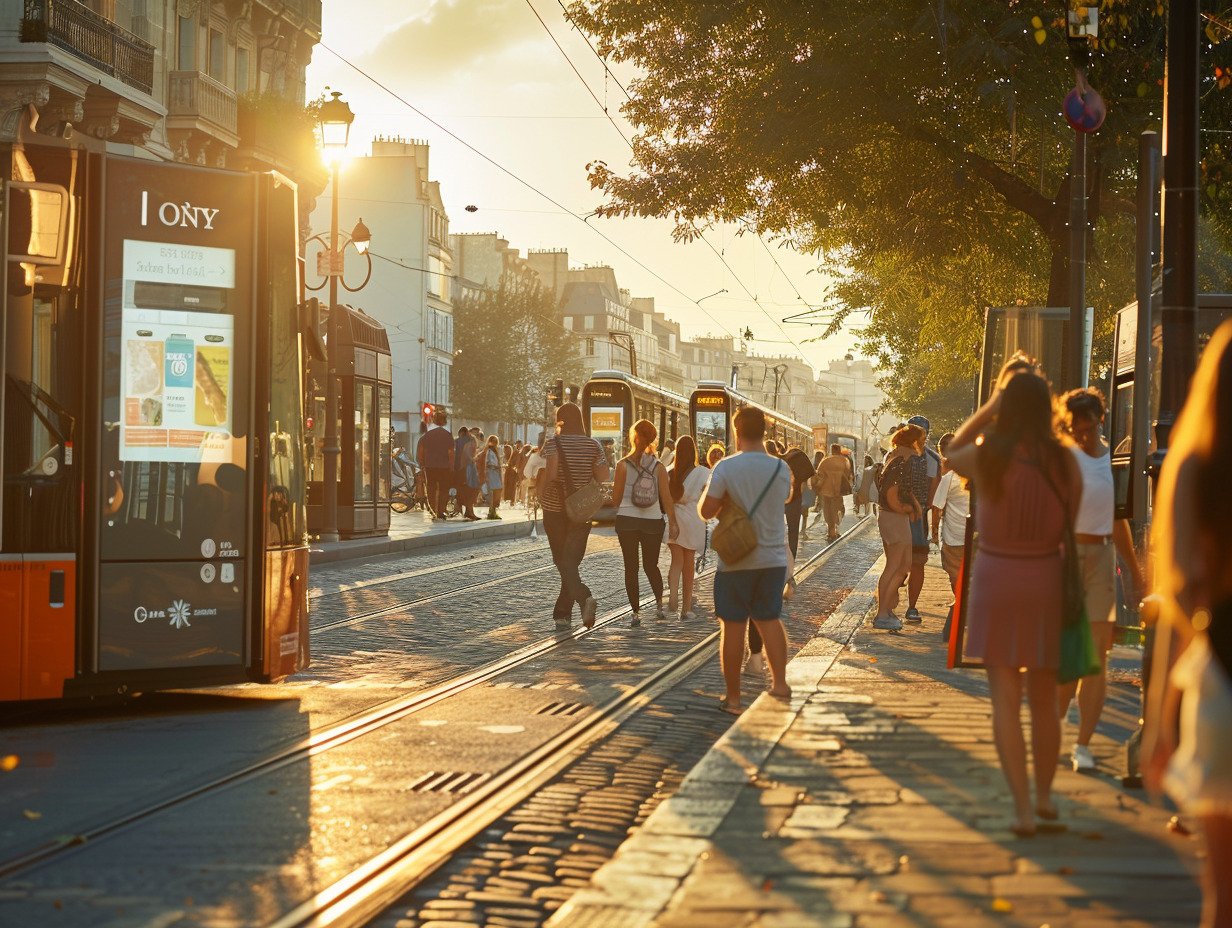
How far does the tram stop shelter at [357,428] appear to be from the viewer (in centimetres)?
2462

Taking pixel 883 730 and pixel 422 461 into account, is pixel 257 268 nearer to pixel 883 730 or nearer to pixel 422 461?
pixel 883 730

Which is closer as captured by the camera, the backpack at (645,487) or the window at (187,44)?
the backpack at (645,487)

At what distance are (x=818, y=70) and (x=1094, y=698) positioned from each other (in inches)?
452

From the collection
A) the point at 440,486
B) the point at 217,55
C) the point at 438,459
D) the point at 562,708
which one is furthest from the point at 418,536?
the point at 562,708

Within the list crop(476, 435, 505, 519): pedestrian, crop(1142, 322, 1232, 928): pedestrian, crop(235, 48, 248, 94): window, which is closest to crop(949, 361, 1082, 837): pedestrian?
crop(1142, 322, 1232, 928): pedestrian

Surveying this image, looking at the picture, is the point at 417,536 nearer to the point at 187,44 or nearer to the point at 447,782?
the point at 187,44

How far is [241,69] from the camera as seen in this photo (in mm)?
35125

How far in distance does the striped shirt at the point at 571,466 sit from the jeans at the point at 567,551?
0.32 ft

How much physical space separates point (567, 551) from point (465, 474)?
19.7m

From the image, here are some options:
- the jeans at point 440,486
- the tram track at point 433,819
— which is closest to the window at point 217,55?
the jeans at point 440,486

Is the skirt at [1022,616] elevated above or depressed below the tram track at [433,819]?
above

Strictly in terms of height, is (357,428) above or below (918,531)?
above

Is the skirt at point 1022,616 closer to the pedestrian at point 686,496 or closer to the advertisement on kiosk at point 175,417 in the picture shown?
the advertisement on kiosk at point 175,417

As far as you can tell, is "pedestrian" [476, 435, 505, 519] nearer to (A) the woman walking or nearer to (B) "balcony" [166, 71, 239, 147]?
(B) "balcony" [166, 71, 239, 147]
